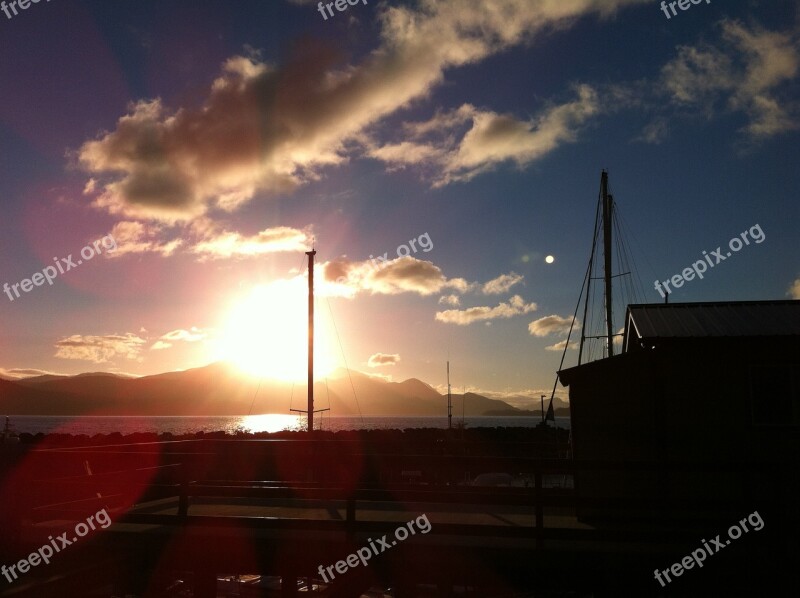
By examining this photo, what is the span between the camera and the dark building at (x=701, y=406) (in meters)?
11.9

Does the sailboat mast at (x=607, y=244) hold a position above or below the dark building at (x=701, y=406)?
above

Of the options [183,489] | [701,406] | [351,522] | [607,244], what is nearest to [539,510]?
[351,522]

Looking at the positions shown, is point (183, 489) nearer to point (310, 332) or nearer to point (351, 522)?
point (351, 522)

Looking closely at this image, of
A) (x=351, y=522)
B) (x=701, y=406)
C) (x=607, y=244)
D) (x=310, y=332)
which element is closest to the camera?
(x=351, y=522)

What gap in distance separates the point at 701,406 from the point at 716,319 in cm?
259

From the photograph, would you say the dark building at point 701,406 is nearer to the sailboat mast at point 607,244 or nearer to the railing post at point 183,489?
the railing post at point 183,489

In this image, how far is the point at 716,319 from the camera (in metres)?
14.0

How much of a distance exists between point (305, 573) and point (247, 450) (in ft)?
10.4

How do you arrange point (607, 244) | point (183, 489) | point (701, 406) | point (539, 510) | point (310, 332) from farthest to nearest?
point (607, 244) < point (310, 332) < point (701, 406) < point (183, 489) < point (539, 510)

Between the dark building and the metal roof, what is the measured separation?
0.05 m

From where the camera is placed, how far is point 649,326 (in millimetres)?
13469

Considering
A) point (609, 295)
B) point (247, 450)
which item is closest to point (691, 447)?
point (247, 450)

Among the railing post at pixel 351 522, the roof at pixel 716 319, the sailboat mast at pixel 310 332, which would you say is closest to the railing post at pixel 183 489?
the railing post at pixel 351 522

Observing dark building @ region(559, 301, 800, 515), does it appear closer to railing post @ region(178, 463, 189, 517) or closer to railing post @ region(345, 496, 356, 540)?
railing post @ region(345, 496, 356, 540)
